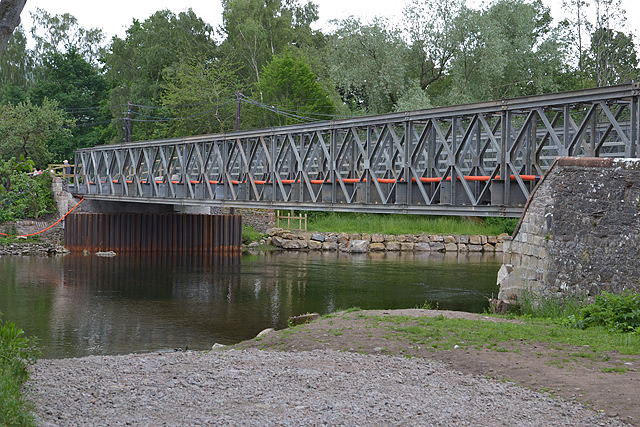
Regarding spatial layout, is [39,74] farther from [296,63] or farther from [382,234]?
[382,234]

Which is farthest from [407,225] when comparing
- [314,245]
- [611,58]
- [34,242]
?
[34,242]

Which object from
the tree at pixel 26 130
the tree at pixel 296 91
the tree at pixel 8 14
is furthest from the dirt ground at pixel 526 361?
the tree at pixel 296 91

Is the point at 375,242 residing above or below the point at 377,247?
above

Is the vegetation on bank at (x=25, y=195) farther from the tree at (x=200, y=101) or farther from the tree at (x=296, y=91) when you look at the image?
the tree at (x=296, y=91)

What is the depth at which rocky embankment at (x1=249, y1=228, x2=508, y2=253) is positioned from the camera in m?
47.3

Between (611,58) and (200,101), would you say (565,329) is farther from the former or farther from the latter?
(200,101)

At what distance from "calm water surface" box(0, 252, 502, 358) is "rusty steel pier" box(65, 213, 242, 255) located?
2.06 meters

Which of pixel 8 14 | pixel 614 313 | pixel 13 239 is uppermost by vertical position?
pixel 8 14

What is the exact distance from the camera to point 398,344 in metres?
11.2

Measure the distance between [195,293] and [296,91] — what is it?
3336 centimetres

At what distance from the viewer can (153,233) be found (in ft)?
138

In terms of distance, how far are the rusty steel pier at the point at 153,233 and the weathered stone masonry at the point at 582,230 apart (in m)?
28.6

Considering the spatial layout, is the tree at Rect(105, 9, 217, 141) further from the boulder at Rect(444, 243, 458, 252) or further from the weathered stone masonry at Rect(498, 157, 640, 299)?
the weathered stone masonry at Rect(498, 157, 640, 299)

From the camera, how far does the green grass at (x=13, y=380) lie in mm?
6523
